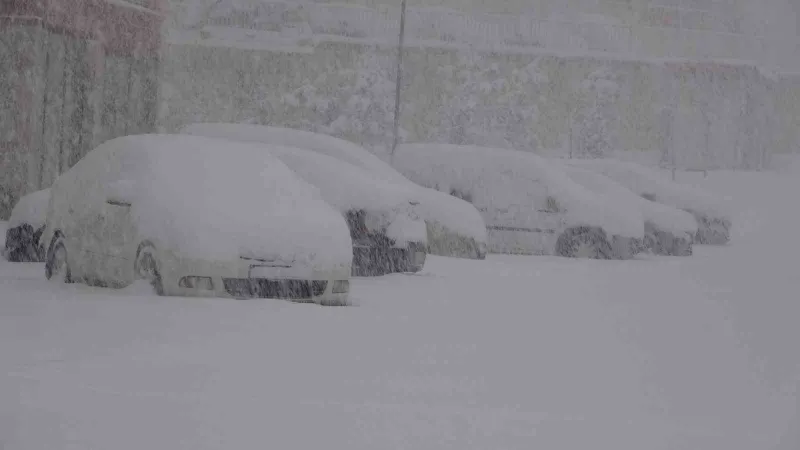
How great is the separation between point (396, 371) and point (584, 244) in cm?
1114

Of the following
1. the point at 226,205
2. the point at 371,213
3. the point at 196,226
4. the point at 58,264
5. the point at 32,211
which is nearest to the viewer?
the point at 196,226

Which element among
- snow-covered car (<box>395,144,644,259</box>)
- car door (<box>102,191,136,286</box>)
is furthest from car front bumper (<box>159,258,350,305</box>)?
snow-covered car (<box>395,144,644,259</box>)

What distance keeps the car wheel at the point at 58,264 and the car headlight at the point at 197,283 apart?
1845 mm

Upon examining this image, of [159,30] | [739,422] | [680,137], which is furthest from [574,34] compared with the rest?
[739,422]

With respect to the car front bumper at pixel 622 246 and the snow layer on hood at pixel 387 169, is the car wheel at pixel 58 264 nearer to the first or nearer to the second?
the snow layer on hood at pixel 387 169

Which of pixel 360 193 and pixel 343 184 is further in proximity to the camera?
pixel 343 184

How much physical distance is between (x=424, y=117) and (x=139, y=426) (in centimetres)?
4195

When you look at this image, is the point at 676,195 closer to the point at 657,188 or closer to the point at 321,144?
the point at 657,188

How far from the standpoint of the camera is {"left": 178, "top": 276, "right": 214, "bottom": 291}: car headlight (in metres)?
9.07

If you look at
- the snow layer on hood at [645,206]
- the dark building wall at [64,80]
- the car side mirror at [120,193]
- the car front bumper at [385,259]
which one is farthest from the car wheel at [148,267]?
the snow layer on hood at [645,206]

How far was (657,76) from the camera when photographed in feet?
164

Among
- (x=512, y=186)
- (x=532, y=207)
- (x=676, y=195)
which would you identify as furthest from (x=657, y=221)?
(x=512, y=186)

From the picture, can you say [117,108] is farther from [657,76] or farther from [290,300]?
[657,76]

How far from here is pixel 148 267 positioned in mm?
9383
